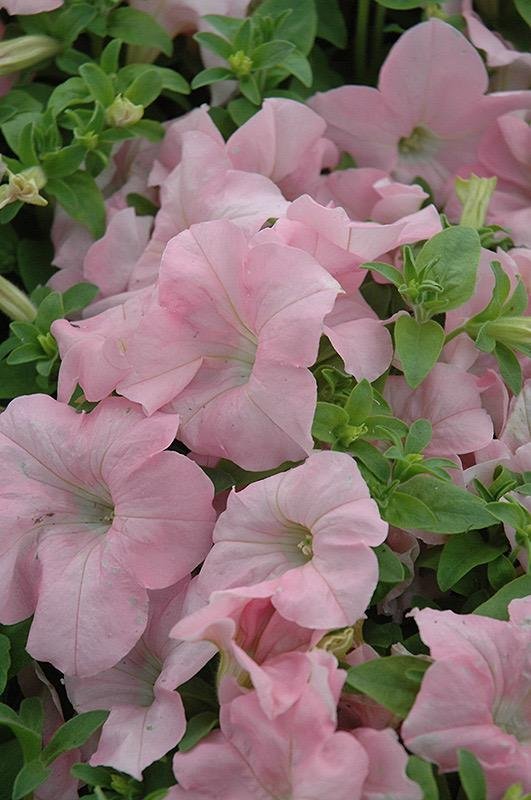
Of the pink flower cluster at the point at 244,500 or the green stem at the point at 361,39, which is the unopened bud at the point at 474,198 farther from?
the green stem at the point at 361,39

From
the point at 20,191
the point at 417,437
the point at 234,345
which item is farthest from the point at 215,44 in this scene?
the point at 417,437

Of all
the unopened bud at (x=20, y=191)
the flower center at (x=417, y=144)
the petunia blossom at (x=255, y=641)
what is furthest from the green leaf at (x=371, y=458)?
the flower center at (x=417, y=144)

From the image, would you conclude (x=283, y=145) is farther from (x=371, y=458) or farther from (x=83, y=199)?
(x=371, y=458)

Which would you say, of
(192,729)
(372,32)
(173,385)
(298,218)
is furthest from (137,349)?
(372,32)

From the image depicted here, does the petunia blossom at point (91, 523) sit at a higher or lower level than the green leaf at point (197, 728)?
higher

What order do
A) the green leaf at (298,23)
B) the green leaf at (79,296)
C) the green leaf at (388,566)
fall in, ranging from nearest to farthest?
the green leaf at (388,566)
the green leaf at (79,296)
the green leaf at (298,23)

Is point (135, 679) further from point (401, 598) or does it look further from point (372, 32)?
point (372, 32)

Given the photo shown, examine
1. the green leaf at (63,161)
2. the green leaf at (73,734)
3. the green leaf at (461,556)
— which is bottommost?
the green leaf at (73,734)
